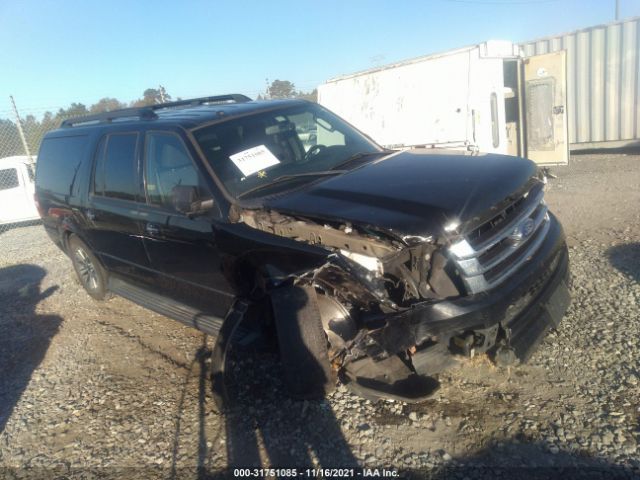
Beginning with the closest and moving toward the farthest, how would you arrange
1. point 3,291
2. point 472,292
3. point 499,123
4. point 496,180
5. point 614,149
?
point 472,292 → point 496,180 → point 3,291 → point 499,123 → point 614,149

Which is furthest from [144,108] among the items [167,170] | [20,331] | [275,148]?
[20,331]

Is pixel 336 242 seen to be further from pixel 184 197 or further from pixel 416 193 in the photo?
pixel 184 197

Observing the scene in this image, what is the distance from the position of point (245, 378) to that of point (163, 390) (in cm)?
63

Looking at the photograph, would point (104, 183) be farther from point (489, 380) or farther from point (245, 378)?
point (489, 380)

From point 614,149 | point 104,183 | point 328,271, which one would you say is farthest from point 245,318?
point 614,149

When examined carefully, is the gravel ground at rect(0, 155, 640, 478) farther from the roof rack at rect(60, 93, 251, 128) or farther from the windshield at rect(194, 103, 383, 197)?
the roof rack at rect(60, 93, 251, 128)

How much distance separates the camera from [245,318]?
3.14m

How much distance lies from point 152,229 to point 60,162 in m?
2.25

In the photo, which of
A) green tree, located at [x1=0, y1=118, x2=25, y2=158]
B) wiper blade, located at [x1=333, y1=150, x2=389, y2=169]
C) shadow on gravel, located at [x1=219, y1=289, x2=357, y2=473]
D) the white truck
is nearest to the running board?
shadow on gravel, located at [x1=219, y1=289, x2=357, y2=473]

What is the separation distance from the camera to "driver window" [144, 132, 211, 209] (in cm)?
349

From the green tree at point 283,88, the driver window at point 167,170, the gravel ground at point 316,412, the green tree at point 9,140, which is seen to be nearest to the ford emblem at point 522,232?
the gravel ground at point 316,412

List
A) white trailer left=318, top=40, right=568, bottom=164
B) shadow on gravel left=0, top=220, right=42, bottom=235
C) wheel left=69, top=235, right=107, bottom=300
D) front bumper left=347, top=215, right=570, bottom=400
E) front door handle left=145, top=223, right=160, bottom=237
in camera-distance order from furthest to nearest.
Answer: shadow on gravel left=0, top=220, right=42, bottom=235 < white trailer left=318, top=40, right=568, bottom=164 < wheel left=69, top=235, right=107, bottom=300 < front door handle left=145, top=223, right=160, bottom=237 < front bumper left=347, top=215, right=570, bottom=400

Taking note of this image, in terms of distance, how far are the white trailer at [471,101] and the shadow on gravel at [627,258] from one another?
10.4 ft

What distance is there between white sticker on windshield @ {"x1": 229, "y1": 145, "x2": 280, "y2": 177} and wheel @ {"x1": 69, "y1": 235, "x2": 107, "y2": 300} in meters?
2.54
